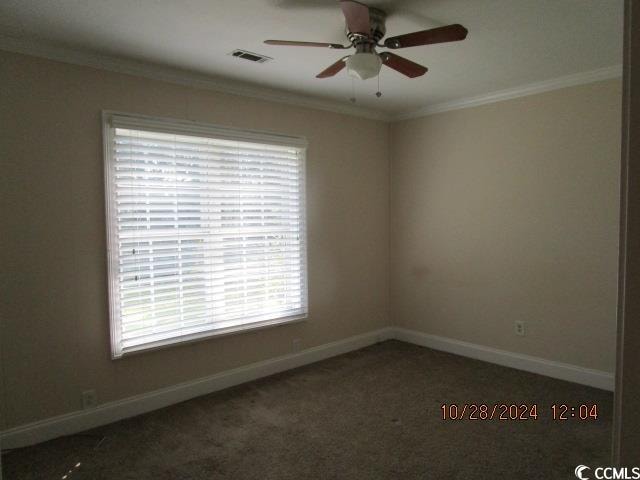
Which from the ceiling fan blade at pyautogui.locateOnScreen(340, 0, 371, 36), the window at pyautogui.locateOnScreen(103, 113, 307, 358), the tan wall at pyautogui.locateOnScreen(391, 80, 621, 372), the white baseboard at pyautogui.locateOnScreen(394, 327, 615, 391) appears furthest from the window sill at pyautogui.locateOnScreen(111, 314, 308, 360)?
the ceiling fan blade at pyautogui.locateOnScreen(340, 0, 371, 36)

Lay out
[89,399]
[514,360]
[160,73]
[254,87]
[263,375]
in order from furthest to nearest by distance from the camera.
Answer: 1. [514,360]
2. [263,375]
3. [254,87]
4. [160,73]
5. [89,399]

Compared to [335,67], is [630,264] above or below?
below

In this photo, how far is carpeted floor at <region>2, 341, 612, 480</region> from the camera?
8.05ft

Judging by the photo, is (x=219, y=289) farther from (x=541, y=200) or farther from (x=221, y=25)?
(x=541, y=200)

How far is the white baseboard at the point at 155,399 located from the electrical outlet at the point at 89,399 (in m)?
0.03

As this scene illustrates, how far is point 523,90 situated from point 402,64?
1.83 m

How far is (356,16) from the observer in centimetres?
209

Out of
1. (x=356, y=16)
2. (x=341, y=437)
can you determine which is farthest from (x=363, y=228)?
(x=356, y=16)

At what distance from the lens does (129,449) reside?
106 inches

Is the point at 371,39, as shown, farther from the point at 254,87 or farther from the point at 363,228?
the point at 363,228

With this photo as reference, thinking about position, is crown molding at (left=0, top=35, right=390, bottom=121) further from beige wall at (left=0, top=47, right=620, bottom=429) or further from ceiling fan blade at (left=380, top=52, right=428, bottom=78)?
ceiling fan blade at (left=380, top=52, right=428, bottom=78)

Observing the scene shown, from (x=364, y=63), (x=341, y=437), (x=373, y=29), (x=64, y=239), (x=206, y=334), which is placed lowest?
(x=341, y=437)

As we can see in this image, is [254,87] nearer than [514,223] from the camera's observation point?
Yes

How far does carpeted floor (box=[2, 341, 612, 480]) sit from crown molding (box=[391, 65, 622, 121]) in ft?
8.42
